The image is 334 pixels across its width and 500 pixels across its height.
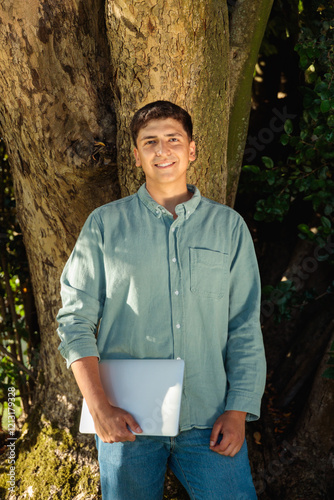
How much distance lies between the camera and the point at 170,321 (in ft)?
6.40

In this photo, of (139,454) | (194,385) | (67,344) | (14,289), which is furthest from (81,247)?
(14,289)

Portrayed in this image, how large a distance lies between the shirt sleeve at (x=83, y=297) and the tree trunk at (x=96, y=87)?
51 cm

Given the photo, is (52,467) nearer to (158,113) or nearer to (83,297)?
(83,297)

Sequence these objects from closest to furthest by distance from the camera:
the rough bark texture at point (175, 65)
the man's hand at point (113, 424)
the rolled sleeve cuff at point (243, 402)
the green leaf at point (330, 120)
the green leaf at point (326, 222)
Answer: the man's hand at point (113, 424) < the rolled sleeve cuff at point (243, 402) < the rough bark texture at point (175, 65) < the green leaf at point (330, 120) < the green leaf at point (326, 222)

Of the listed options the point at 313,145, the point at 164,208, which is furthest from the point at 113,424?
the point at 313,145

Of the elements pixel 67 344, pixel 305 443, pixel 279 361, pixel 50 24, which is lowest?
pixel 305 443

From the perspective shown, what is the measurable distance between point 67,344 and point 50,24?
1.49m

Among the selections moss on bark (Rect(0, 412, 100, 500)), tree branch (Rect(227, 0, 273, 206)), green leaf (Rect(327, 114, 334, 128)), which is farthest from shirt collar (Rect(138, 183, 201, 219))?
moss on bark (Rect(0, 412, 100, 500))

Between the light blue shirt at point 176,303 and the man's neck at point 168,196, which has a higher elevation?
the man's neck at point 168,196

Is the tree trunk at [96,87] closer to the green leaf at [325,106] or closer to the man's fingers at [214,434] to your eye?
the green leaf at [325,106]

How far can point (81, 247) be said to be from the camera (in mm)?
2045

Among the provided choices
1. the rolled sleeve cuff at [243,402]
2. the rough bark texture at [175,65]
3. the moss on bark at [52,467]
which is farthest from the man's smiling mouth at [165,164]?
the moss on bark at [52,467]

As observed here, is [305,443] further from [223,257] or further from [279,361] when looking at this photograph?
[223,257]

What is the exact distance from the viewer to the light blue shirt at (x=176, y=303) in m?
1.95
